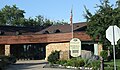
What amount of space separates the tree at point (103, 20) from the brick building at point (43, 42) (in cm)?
593

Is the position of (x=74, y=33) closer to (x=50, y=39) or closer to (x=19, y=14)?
(x=50, y=39)

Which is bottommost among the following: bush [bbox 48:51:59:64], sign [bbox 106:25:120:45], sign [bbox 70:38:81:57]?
bush [bbox 48:51:59:64]

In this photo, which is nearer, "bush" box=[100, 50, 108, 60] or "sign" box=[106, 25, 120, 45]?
"sign" box=[106, 25, 120, 45]

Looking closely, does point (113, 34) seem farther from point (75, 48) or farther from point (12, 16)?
point (12, 16)

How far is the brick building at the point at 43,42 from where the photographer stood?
48.9 m

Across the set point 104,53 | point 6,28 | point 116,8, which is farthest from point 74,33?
point 6,28

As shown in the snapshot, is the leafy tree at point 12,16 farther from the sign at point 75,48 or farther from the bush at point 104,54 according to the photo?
the sign at point 75,48

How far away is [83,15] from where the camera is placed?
43344 millimetres

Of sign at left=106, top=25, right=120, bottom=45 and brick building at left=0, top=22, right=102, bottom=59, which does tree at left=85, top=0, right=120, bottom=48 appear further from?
sign at left=106, top=25, right=120, bottom=45

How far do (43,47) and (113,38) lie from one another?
145ft

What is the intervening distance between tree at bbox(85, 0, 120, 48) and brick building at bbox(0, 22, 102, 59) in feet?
19.4

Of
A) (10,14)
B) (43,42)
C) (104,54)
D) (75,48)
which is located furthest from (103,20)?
(10,14)

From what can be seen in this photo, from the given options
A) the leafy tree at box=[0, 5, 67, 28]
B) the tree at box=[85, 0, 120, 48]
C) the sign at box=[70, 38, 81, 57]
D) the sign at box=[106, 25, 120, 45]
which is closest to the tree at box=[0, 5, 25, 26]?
the leafy tree at box=[0, 5, 67, 28]

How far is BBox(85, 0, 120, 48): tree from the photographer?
3997cm
